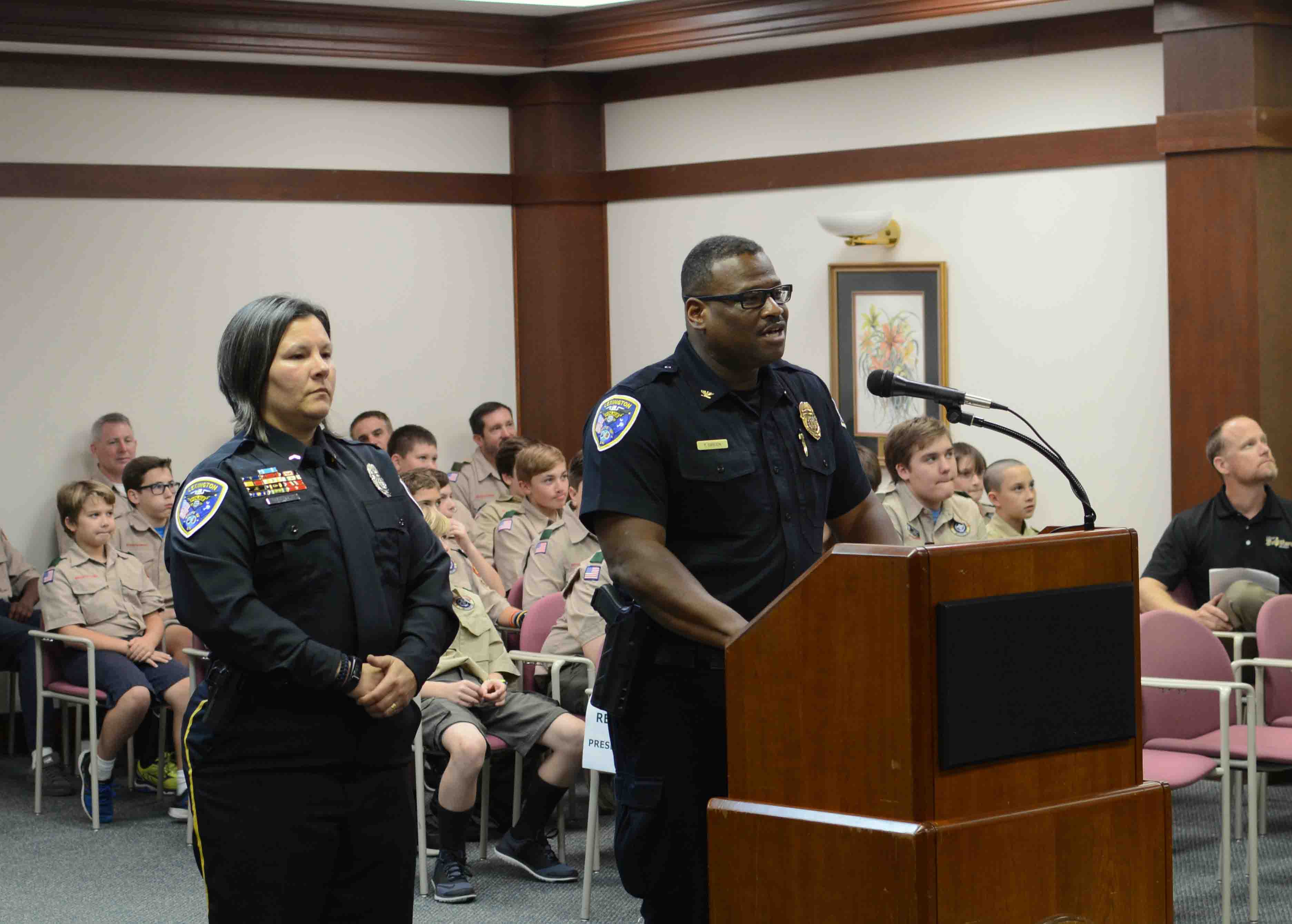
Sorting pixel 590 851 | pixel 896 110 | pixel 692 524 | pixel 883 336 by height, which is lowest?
pixel 590 851

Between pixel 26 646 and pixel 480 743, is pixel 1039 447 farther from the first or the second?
pixel 26 646

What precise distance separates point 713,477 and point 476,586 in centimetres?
299

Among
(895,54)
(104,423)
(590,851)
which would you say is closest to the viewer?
(590,851)

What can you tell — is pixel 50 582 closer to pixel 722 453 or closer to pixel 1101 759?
pixel 722 453

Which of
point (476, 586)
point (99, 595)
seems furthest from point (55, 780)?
point (476, 586)

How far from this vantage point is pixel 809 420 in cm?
260

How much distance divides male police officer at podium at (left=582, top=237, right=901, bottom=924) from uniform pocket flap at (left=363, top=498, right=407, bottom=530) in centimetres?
30

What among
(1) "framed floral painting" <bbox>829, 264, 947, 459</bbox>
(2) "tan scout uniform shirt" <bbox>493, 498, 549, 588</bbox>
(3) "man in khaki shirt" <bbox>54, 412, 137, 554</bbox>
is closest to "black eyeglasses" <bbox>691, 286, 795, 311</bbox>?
(2) "tan scout uniform shirt" <bbox>493, 498, 549, 588</bbox>

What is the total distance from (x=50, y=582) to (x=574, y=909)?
2396 millimetres

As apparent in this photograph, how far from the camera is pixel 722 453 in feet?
8.11

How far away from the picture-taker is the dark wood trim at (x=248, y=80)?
6.82 m

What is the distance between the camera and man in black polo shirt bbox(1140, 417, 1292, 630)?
530 centimetres

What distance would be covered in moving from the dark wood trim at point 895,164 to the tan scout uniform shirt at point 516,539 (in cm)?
220

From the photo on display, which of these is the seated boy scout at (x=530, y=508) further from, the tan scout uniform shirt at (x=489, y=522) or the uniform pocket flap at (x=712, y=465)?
the uniform pocket flap at (x=712, y=465)
